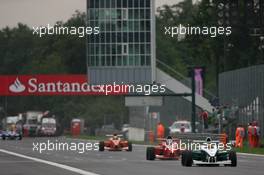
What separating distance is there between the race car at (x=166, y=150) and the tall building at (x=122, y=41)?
5460cm

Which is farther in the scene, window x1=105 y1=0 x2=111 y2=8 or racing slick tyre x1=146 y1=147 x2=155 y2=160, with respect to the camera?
window x1=105 y1=0 x2=111 y2=8

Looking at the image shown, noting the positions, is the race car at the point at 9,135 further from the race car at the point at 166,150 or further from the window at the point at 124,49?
the race car at the point at 166,150

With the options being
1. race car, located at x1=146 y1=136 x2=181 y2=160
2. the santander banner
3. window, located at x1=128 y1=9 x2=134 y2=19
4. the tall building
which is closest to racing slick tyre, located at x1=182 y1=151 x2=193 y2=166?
race car, located at x1=146 y1=136 x2=181 y2=160

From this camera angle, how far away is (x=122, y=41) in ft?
317

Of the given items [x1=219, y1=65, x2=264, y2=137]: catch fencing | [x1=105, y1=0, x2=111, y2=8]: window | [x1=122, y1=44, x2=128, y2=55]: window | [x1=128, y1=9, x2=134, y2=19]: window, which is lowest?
[x1=219, y1=65, x2=264, y2=137]: catch fencing

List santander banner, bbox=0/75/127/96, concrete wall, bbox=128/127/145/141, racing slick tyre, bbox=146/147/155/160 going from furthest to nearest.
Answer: santander banner, bbox=0/75/127/96 < concrete wall, bbox=128/127/145/141 < racing slick tyre, bbox=146/147/155/160

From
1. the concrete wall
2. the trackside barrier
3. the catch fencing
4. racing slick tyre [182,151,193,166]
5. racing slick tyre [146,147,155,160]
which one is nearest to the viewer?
racing slick tyre [182,151,193,166]

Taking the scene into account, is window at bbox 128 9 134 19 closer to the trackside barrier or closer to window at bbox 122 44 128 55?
window at bbox 122 44 128 55

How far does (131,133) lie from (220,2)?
66.0 feet

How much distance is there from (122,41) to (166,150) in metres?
56.8

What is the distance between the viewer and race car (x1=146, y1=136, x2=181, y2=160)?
40.1m

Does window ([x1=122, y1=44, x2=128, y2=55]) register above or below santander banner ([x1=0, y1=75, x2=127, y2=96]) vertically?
above

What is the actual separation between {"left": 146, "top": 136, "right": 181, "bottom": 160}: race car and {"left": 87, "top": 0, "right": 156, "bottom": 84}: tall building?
54600mm

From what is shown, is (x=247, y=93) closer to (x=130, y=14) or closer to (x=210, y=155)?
(x=130, y=14)
